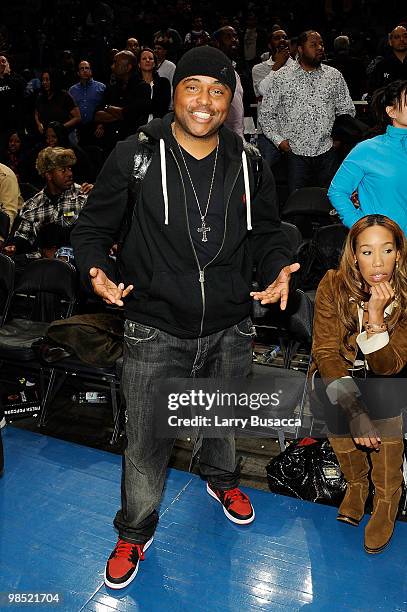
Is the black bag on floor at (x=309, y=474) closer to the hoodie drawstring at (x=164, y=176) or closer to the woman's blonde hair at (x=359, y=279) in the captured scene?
the woman's blonde hair at (x=359, y=279)

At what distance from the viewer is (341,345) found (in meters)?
3.07

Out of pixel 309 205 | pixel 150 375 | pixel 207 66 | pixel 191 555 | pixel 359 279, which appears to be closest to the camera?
pixel 207 66

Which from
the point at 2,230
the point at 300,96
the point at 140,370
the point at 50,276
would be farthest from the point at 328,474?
the point at 2,230

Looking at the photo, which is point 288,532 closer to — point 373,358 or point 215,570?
point 215,570

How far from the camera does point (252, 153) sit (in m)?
2.53

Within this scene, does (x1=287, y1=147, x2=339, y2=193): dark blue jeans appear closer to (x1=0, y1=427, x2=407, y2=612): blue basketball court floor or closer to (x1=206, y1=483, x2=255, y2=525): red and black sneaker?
(x1=0, y1=427, x2=407, y2=612): blue basketball court floor

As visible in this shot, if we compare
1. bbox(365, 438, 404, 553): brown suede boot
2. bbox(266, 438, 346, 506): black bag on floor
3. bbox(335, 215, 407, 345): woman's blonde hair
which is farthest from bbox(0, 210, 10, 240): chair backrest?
bbox(365, 438, 404, 553): brown suede boot

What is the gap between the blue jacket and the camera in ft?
11.0

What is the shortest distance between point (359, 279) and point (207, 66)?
1177mm

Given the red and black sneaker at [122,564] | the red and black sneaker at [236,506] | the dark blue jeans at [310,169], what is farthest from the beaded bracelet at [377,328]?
the dark blue jeans at [310,169]

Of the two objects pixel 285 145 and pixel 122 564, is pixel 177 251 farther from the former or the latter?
pixel 285 145

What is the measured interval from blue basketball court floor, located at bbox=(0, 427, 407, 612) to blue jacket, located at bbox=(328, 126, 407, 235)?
58.6 inches

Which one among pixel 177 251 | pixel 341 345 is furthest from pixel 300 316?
pixel 177 251

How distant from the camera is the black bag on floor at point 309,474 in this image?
10.5 ft
